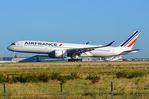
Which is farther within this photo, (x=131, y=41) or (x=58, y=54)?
(x=131, y=41)

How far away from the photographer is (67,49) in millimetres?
110875

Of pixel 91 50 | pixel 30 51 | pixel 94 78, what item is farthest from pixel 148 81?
pixel 91 50

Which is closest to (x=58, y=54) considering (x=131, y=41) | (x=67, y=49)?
(x=67, y=49)

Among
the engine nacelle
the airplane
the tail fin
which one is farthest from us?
the tail fin

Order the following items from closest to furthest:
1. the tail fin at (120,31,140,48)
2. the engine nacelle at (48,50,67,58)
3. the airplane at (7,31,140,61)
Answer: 1. the airplane at (7,31,140,61)
2. the engine nacelle at (48,50,67,58)
3. the tail fin at (120,31,140,48)

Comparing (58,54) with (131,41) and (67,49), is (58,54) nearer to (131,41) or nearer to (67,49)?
(67,49)

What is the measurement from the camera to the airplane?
106 m

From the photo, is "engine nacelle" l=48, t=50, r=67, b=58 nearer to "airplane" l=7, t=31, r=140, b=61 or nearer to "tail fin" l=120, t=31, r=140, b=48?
"airplane" l=7, t=31, r=140, b=61

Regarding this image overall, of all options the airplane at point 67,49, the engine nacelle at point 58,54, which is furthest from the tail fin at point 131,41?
the engine nacelle at point 58,54

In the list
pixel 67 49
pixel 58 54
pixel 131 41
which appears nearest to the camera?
pixel 58 54

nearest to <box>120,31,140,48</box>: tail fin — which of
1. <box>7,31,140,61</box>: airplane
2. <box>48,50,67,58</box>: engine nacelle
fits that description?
<box>7,31,140,61</box>: airplane

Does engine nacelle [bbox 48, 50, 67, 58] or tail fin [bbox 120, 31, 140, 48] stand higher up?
tail fin [bbox 120, 31, 140, 48]

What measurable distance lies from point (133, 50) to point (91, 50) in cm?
1261

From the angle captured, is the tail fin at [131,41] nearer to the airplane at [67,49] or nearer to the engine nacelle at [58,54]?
the airplane at [67,49]
